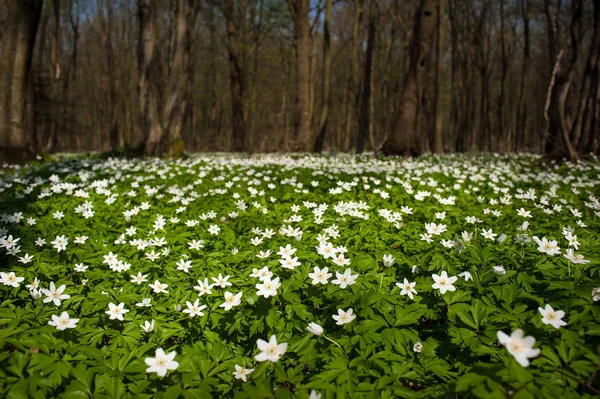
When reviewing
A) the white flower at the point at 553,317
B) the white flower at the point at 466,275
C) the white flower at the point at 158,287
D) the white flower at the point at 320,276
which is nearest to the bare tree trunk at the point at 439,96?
the white flower at the point at 466,275

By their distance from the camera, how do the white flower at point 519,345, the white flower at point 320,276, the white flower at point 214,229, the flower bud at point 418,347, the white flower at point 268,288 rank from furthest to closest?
the white flower at point 214,229 < the white flower at point 320,276 < the white flower at point 268,288 < the flower bud at point 418,347 < the white flower at point 519,345

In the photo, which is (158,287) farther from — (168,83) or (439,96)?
(439,96)

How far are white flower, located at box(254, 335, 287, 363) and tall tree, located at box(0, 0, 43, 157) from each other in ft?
30.5

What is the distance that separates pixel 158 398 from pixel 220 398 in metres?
0.30

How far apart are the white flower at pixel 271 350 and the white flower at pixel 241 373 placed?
209 mm

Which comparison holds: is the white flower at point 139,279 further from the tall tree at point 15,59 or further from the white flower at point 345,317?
the tall tree at point 15,59

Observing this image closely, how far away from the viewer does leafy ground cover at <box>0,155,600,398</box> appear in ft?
5.61

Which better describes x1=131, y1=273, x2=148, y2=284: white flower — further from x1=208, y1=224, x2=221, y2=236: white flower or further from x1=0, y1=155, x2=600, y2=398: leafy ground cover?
x1=208, y1=224, x2=221, y2=236: white flower

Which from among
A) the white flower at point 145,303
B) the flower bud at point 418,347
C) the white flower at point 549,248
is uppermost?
the white flower at point 549,248

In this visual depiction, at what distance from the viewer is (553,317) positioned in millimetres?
1835

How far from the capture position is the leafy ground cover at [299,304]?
1710 mm

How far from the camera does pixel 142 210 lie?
15.6ft

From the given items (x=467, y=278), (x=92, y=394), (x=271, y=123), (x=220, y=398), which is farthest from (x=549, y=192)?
(x=271, y=123)

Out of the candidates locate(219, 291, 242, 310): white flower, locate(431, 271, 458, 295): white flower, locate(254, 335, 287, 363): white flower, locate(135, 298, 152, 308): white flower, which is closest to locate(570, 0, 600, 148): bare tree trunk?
locate(431, 271, 458, 295): white flower
